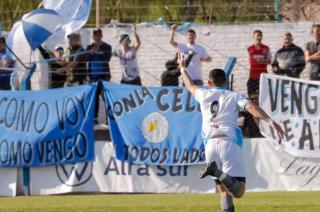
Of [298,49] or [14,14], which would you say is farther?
[14,14]

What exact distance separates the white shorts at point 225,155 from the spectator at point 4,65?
24.3 ft

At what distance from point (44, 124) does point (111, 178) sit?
5.04ft

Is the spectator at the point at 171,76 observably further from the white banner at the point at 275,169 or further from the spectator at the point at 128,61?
the white banner at the point at 275,169

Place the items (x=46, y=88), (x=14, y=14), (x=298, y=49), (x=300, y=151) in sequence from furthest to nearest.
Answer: (x=14, y=14) → (x=46, y=88) → (x=298, y=49) → (x=300, y=151)

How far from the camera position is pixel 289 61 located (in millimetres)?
19234

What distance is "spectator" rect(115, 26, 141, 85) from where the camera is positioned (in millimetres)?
19922

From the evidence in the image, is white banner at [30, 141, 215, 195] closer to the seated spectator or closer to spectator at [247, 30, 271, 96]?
the seated spectator

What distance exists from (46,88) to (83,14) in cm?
159

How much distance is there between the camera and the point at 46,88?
2047 centimetres

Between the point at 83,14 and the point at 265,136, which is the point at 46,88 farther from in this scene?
the point at 265,136

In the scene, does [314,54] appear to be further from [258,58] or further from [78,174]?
[78,174]

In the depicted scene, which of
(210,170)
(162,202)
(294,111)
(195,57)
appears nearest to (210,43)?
(195,57)

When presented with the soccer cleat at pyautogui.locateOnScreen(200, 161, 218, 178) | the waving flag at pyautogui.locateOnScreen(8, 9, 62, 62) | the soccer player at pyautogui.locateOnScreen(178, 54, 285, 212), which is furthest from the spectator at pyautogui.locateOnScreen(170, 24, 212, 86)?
the soccer cleat at pyautogui.locateOnScreen(200, 161, 218, 178)

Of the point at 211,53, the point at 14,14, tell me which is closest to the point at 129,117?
the point at 211,53
